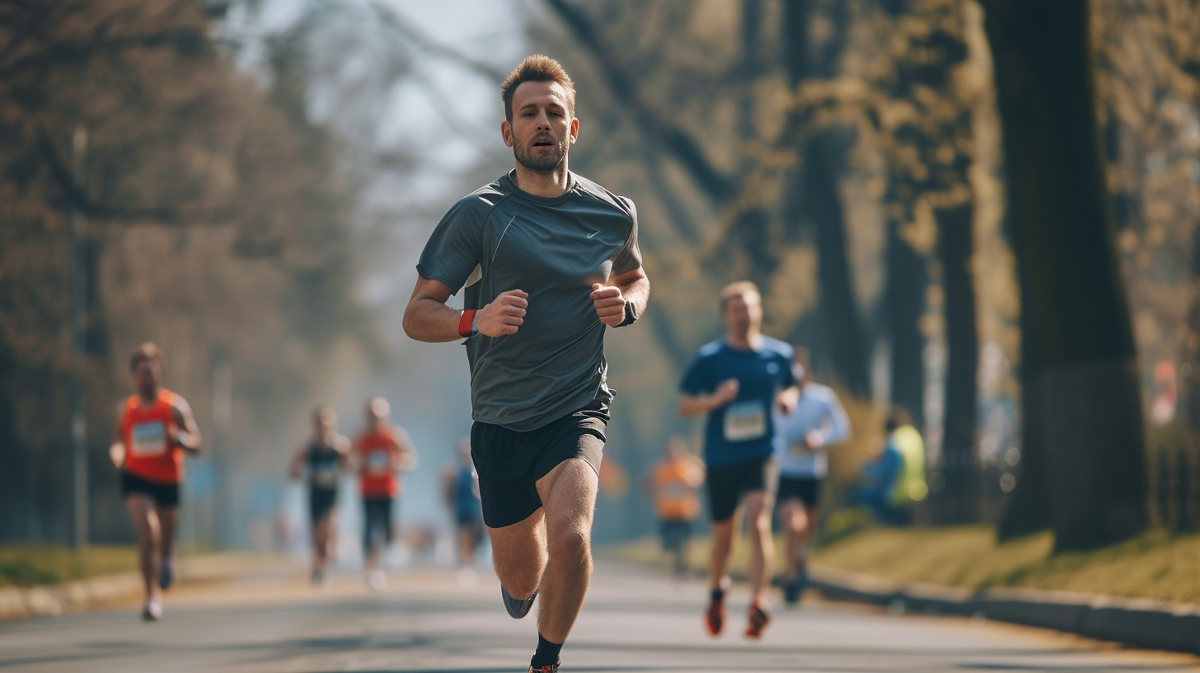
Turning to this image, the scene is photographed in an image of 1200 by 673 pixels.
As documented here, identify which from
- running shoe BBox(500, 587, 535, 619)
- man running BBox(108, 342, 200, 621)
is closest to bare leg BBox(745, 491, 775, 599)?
man running BBox(108, 342, 200, 621)

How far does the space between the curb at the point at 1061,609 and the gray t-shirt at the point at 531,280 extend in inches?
227

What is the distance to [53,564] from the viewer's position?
71.0 ft

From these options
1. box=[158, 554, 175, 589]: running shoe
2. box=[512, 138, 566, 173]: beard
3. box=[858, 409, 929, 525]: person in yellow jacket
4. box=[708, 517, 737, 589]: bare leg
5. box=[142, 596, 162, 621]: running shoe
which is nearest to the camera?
box=[512, 138, 566, 173]: beard

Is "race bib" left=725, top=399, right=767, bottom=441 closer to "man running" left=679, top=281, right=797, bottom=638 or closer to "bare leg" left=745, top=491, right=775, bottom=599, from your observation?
"man running" left=679, top=281, right=797, bottom=638

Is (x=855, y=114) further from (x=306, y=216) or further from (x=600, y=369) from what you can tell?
(x=600, y=369)

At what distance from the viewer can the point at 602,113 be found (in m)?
33.0

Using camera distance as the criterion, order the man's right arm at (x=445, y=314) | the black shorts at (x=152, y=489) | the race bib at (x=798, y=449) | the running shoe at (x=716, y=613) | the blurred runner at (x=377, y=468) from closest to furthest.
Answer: the man's right arm at (x=445, y=314), the running shoe at (x=716, y=613), the black shorts at (x=152, y=489), the race bib at (x=798, y=449), the blurred runner at (x=377, y=468)

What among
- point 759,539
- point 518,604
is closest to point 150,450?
point 759,539

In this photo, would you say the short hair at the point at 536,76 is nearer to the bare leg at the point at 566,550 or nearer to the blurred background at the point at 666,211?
the bare leg at the point at 566,550

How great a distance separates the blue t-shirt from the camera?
11664 millimetres

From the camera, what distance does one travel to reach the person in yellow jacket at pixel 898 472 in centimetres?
2138

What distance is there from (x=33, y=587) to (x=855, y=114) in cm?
1135

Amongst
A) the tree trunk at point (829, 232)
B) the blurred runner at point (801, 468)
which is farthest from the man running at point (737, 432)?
the tree trunk at point (829, 232)

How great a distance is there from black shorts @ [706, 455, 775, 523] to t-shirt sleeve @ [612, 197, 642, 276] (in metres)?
5.17
